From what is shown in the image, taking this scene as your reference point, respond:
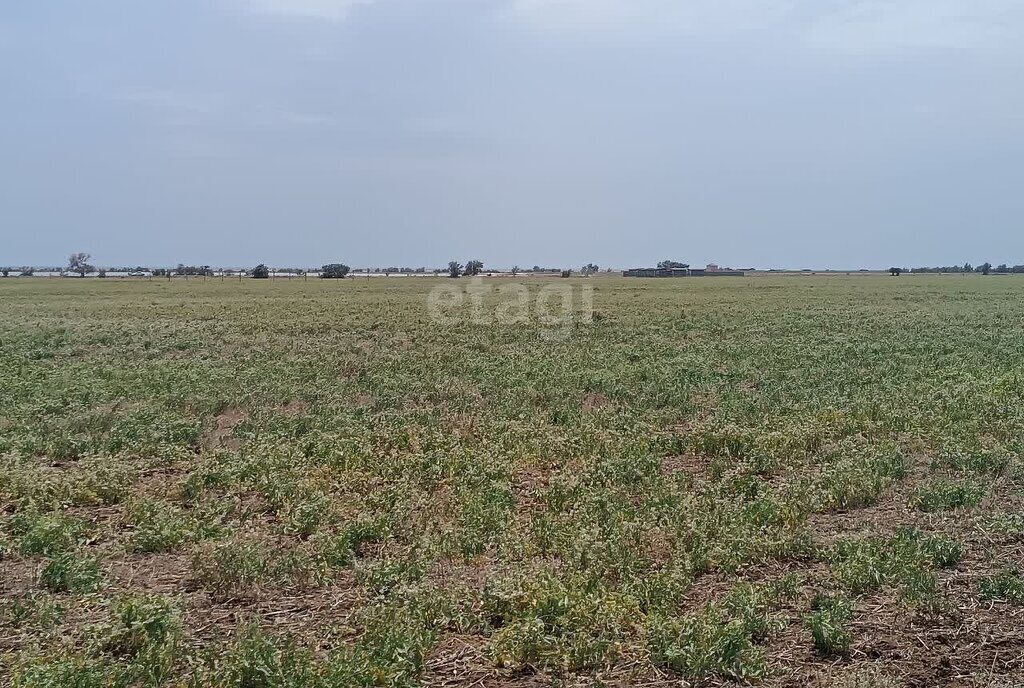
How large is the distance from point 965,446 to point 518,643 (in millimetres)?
7417

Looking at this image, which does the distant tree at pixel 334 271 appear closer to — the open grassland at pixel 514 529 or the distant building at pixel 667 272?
the distant building at pixel 667 272

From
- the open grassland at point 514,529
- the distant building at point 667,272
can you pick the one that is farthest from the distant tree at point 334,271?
the open grassland at point 514,529

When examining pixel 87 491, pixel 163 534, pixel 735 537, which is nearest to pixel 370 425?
pixel 87 491

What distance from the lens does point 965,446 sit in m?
9.68

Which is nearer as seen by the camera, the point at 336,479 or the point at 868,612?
the point at 868,612

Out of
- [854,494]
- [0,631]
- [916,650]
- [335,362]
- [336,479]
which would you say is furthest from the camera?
[335,362]

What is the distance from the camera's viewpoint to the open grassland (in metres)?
4.82

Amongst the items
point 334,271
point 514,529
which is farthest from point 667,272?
point 514,529

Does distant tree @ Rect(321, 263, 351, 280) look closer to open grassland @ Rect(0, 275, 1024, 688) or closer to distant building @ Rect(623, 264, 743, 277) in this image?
distant building @ Rect(623, 264, 743, 277)

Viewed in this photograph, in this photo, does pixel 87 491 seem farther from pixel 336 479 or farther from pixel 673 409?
pixel 673 409

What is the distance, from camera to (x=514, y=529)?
725 cm

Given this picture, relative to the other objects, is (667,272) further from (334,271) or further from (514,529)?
(514,529)

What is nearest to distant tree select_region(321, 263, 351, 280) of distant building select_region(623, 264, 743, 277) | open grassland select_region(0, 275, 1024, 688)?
distant building select_region(623, 264, 743, 277)

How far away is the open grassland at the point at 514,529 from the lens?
482cm
